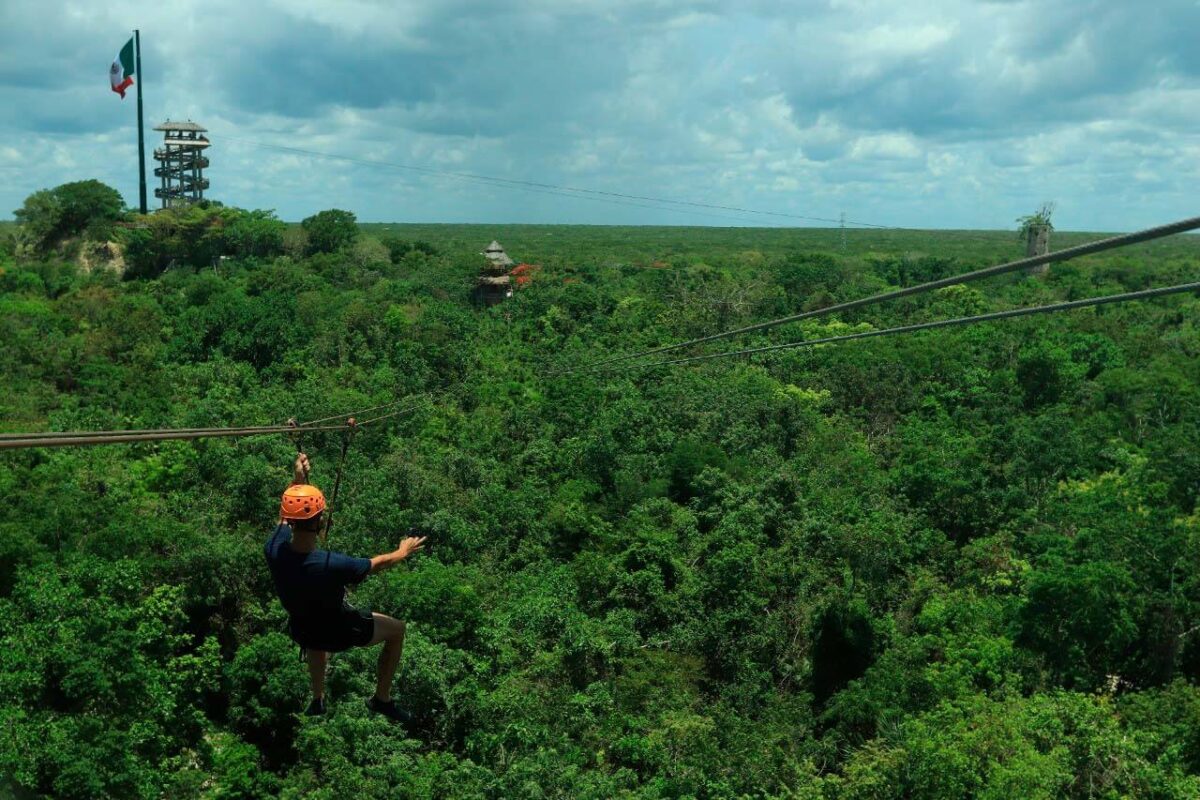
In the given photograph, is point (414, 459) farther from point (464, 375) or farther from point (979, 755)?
point (979, 755)

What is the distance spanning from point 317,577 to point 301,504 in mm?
403

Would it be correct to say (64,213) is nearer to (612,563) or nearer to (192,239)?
(192,239)

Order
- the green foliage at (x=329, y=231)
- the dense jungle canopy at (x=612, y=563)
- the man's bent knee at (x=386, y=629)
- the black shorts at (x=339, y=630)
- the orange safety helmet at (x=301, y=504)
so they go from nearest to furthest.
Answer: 1. the orange safety helmet at (x=301, y=504)
2. the black shorts at (x=339, y=630)
3. the man's bent knee at (x=386, y=629)
4. the dense jungle canopy at (x=612, y=563)
5. the green foliage at (x=329, y=231)

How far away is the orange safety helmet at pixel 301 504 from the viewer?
5.47m

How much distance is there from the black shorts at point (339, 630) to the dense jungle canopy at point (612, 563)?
1004cm

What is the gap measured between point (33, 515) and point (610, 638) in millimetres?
10996

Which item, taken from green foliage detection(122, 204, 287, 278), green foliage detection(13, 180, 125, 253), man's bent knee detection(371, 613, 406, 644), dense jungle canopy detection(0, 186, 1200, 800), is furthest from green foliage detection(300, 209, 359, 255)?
man's bent knee detection(371, 613, 406, 644)

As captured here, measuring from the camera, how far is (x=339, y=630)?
19.1 ft

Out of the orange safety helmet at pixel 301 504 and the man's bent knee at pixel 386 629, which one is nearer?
the orange safety helmet at pixel 301 504

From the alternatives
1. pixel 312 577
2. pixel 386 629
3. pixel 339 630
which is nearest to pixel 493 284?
pixel 386 629

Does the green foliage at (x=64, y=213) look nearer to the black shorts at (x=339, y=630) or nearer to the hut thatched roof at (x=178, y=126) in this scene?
the hut thatched roof at (x=178, y=126)

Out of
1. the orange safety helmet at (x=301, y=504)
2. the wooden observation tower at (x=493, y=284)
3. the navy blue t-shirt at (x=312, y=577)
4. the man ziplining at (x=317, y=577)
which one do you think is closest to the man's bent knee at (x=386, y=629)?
the man ziplining at (x=317, y=577)

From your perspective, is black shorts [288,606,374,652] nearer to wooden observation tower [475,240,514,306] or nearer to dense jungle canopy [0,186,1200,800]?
dense jungle canopy [0,186,1200,800]

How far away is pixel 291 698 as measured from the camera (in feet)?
62.2
